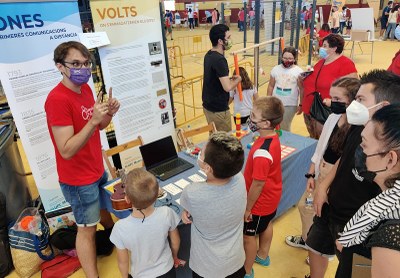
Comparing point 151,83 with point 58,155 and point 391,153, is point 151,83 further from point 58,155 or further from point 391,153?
point 391,153

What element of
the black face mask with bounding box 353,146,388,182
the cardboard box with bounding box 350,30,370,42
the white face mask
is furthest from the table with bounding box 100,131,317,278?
the cardboard box with bounding box 350,30,370,42

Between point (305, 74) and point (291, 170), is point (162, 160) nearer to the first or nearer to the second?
point (291, 170)

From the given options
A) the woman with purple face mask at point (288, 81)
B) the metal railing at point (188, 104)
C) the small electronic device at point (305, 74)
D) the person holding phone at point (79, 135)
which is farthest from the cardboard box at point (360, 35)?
the person holding phone at point (79, 135)

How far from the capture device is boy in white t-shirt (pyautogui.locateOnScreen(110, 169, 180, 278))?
1758mm

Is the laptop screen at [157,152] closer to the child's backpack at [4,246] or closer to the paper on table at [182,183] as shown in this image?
the paper on table at [182,183]

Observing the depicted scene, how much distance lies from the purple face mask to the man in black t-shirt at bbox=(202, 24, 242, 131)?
1729 millimetres

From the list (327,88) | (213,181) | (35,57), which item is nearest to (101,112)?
(213,181)

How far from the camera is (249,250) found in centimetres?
242

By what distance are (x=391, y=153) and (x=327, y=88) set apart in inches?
111

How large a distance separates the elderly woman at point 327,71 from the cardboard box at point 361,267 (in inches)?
98.6

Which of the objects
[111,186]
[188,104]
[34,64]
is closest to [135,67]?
[34,64]

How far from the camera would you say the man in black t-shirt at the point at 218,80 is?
11.5ft

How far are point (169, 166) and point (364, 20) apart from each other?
12109 millimetres

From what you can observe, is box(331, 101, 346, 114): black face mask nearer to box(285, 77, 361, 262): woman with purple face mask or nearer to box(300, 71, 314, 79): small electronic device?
box(285, 77, 361, 262): woman with purple face mask
